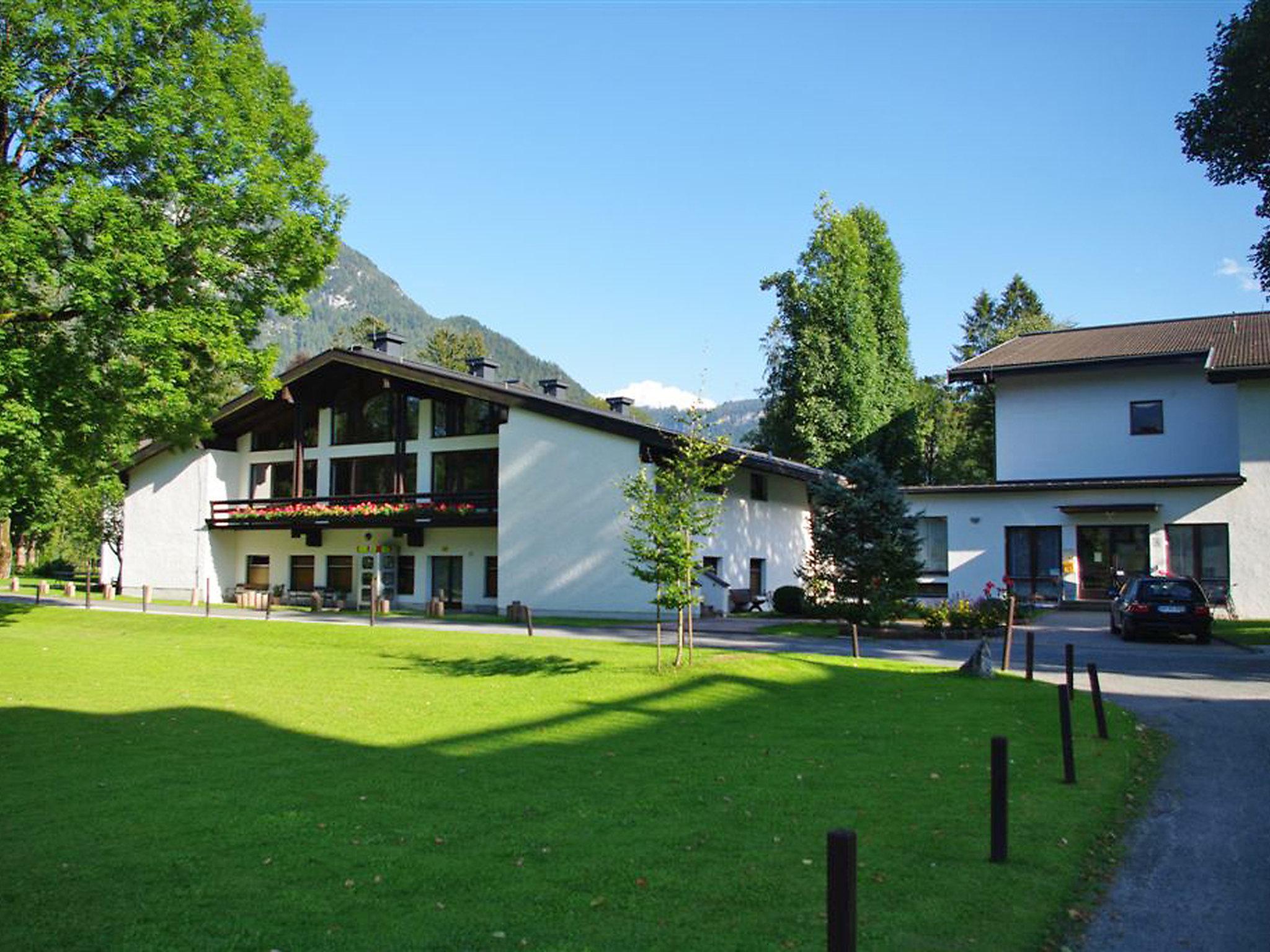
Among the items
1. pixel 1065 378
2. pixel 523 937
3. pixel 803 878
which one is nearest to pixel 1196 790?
pixel 803 878

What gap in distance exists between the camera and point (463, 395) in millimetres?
38219

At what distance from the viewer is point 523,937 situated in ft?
17.0

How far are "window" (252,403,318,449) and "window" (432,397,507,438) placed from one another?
7025 millimetres

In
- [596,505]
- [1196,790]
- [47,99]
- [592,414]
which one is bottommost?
[1196,790]

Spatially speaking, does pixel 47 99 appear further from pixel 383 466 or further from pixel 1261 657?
pixel 1261 657

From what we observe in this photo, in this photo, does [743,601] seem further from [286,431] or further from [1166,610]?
[286,431]

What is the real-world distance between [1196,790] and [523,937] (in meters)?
7.22

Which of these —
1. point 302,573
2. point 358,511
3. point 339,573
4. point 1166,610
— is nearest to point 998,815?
point 1166,610

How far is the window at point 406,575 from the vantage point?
40312 millimetres

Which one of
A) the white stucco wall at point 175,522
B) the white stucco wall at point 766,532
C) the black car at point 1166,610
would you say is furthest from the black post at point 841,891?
the white stucco wall at point 175,522

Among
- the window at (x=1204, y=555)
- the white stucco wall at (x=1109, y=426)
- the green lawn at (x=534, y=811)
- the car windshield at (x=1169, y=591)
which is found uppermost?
the white stucco wall at (x=1109, y=426)

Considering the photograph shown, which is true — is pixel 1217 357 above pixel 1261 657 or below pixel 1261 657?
above

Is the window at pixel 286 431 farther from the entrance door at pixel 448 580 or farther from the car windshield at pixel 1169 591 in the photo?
the car windshield at pixel 1169 591

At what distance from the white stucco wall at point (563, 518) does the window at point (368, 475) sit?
595 centimetres
